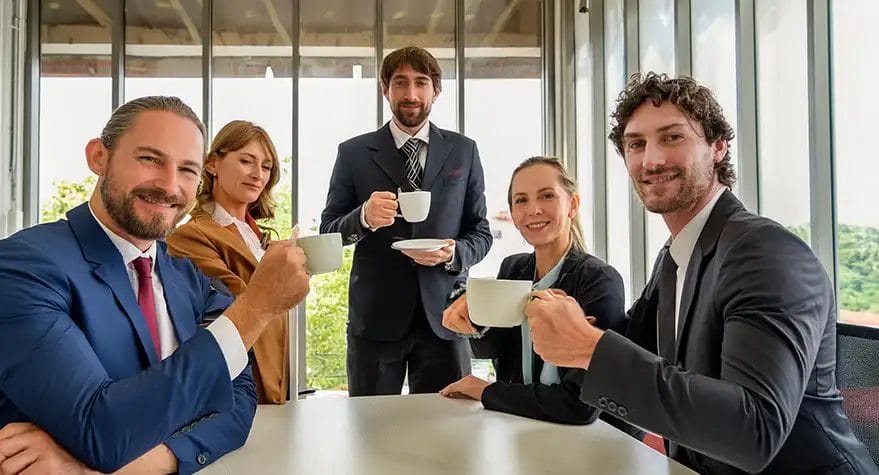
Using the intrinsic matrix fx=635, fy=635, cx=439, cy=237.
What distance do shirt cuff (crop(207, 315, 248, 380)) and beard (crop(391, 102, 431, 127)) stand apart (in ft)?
5.06

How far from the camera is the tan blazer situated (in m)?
1.50

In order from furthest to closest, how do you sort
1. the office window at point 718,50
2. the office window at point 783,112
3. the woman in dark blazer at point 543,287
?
the office window at point 718,50
the office window at point 783,112
the woman in dark blazer at point 543,287

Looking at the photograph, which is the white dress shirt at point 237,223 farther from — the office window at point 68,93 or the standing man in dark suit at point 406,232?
the office window at point 68,93

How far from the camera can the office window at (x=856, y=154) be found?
1.85 m

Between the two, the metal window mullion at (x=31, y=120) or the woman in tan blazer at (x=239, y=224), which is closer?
the woman in tan blazer at (x=239, y=224)

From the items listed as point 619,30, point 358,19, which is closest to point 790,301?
point 619,30

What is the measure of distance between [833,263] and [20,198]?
208 inches

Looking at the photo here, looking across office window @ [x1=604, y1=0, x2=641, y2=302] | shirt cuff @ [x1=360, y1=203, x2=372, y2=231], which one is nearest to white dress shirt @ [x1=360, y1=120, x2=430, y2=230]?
shirt cuff @ [x1=360, y1=203, x2=372, y2=231]

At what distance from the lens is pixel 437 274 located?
7.55ft

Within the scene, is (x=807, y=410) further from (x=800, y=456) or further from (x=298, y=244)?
(x=298, y=244)

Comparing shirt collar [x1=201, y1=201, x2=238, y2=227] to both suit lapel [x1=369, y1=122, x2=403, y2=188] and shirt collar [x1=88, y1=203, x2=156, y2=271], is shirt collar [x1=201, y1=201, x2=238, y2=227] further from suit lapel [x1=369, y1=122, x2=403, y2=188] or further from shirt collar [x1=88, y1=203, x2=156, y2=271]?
shirt collar [x1=88, y1=203, x2=156, y2=271]

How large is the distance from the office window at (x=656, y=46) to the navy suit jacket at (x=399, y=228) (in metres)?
1.26

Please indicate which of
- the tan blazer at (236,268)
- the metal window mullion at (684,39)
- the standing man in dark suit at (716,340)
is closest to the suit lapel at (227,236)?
the tan blazer at (236,268)

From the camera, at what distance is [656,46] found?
355cm
